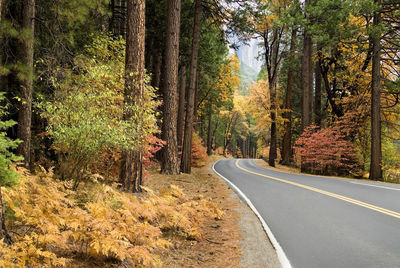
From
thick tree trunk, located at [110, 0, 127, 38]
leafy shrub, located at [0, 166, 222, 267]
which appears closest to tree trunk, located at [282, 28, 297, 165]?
thick tree trunk, located at [110, 0, 127, 38]

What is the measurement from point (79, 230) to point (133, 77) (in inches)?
185

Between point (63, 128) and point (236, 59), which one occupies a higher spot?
point (236, 59)

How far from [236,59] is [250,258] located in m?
28.8

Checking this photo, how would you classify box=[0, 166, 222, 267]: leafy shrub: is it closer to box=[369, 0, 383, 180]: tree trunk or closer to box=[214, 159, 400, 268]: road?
box=[214, 159, 400, 268]: road

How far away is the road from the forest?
1962mm

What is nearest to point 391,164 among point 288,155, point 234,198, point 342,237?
point 288,155

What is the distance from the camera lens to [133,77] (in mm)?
7156

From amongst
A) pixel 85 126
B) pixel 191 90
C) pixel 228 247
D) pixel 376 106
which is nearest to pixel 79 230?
pixel 85 126

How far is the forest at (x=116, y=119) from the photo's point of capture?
3732 mm

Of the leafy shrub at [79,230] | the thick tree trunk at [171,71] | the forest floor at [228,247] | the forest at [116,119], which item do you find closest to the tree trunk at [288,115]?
the forest at [116,119]

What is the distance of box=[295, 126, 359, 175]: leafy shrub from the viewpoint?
711 inches

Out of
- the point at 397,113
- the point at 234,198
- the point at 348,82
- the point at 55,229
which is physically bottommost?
the point at 234,198

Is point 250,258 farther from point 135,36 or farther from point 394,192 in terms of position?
point 394,192

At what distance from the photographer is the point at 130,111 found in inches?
269
